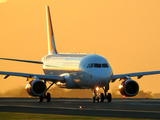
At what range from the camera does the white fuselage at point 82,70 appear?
4509 cm

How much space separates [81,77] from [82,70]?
29.7 inches

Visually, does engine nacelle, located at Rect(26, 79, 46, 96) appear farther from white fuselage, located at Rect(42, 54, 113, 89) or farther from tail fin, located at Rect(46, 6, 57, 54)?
tail fin, located at Rect(46, 6, 57, 54)

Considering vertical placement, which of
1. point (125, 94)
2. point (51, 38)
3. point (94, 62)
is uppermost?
point (51, 38)

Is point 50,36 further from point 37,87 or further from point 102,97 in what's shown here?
point 102,97

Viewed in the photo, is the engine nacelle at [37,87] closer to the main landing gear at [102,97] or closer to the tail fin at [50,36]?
the main landing gear at [102,97]

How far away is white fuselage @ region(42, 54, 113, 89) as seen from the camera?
4509 cm

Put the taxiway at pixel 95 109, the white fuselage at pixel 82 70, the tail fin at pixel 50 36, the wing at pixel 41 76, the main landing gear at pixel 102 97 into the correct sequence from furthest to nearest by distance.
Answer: the tail fin at pixel 50 36
the wing at pixel 41 76
the main landing gear at pixel 102 97
the white fuselage at pixel 82 70
the taxiway at pixel 95 109

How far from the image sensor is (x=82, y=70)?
47344mm

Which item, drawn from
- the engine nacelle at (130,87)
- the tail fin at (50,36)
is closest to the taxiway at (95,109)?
the engine nacelle at (130,87)

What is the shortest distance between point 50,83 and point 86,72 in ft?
27.9

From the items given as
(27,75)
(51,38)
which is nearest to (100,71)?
(27,75)

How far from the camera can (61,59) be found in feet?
182

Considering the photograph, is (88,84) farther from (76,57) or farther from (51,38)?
(51,38)

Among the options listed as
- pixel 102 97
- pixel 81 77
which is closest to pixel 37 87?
pixel 81 77
